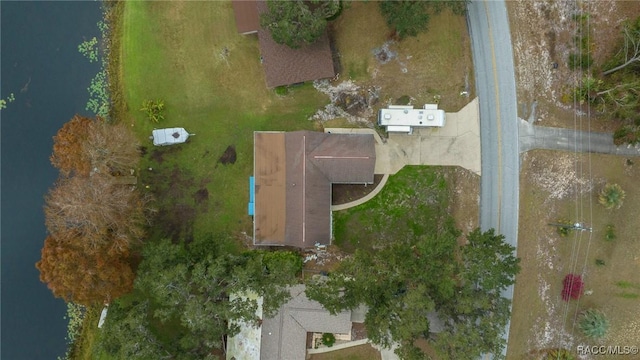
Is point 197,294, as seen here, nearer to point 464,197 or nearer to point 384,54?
point 464,197

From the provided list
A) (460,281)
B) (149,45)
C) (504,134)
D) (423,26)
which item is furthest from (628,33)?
(149,45)

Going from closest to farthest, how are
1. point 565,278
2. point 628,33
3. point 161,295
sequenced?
point 161,295 < point 628,33 < point 565,278

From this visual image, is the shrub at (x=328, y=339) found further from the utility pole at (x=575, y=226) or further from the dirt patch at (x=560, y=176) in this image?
the dirt patch at (x=560, y=176)

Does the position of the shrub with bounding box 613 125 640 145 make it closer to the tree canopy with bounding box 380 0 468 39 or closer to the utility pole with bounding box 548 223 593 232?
the utility pole with bounding box 548 223 593 232

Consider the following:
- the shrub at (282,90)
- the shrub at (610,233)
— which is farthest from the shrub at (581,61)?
the shrub at (282,90)

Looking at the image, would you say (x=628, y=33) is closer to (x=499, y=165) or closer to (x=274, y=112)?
(x=499, y=165)

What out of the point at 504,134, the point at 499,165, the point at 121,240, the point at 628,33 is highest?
the point at 628,33

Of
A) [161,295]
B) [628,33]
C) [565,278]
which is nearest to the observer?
[161,295]
